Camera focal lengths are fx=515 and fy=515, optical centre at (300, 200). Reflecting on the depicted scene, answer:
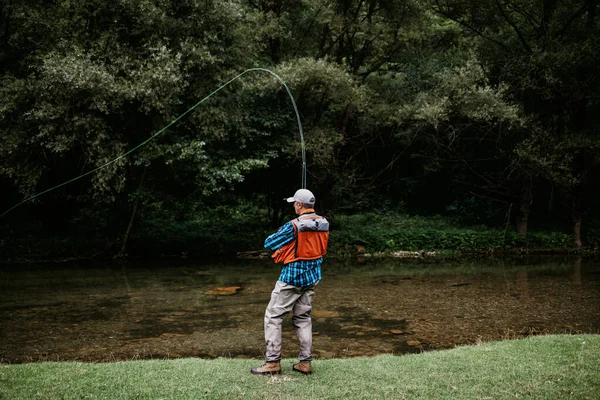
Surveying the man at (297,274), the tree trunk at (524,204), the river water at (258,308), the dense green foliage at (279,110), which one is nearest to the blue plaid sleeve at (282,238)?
the man at (297,274)

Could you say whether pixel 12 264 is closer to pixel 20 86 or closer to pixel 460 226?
pixel 20 86

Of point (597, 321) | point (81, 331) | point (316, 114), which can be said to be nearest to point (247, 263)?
point (316, 114)

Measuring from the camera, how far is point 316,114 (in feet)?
74.5

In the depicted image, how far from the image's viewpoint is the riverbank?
71.8ft

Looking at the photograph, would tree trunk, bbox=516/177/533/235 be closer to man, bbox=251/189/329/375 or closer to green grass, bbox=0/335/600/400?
green grass, bbox=0/335/600/400

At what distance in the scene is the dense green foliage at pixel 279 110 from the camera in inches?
686

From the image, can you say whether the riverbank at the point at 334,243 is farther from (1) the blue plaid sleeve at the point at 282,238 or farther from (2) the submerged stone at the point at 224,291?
(1) the blue plaid sleeve at the point at 282,238

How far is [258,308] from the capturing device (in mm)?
12094

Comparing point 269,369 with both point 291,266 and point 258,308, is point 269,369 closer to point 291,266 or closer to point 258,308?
point 291,266

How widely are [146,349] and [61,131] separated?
10830mm

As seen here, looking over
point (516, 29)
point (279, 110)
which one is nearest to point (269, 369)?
point (279, 110)

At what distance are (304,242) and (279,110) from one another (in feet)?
54.0

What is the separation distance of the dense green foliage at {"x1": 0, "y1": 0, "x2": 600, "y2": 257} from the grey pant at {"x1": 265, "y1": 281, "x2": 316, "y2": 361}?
12.3m

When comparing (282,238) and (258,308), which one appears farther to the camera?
(258,308)
